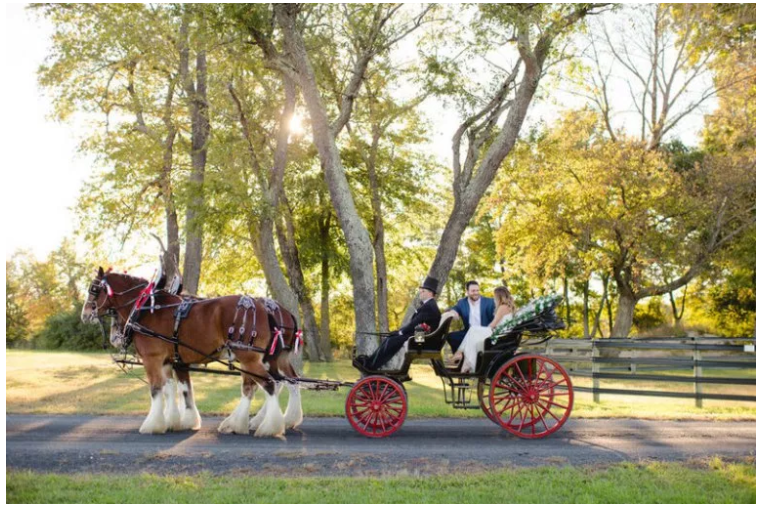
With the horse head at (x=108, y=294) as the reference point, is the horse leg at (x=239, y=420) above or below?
below

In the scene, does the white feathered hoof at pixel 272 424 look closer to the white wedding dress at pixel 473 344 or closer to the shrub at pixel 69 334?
the white wedding dress at pixel 473 344

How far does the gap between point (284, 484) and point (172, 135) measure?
17649 mm

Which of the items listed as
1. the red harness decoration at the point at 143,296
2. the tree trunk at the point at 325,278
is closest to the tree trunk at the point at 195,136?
the tree trunk at the point at 325,278

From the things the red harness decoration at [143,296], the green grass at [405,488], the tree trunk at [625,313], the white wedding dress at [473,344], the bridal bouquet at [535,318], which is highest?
the tree trunk at [625,313]

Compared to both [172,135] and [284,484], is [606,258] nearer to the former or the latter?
[172,135]

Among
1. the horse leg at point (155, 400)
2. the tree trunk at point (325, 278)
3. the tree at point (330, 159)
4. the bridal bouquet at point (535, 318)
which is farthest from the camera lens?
the tree trunk at point (325, 278)

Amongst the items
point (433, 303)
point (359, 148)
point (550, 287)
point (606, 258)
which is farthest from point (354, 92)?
point (550, 287)

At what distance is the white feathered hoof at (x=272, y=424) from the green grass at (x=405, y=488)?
2537 mm

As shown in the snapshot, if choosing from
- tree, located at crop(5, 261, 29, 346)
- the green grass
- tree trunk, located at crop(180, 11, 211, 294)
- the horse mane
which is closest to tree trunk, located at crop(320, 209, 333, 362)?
tree trunk, located at crop(180, 11, 211, 294)

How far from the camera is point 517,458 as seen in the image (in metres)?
8.47

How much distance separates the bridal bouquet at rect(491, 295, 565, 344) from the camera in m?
9.73

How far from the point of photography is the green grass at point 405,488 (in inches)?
257

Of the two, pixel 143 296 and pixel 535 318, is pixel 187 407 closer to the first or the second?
pixel 143 296

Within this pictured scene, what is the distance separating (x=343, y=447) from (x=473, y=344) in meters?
2.37
